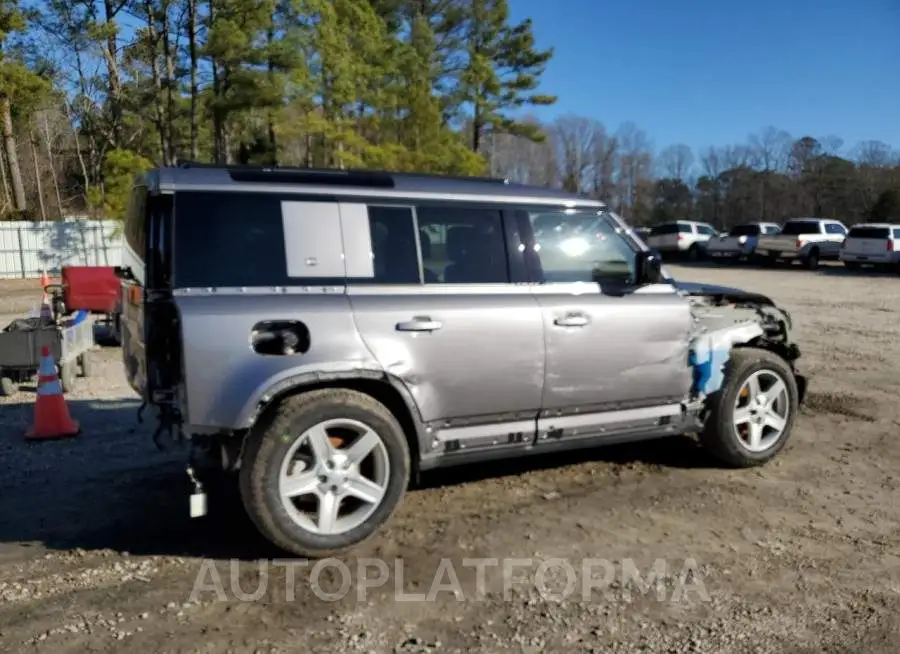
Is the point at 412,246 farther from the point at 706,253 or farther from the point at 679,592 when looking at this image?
the point at 706,253

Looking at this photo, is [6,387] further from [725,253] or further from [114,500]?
[725,253]

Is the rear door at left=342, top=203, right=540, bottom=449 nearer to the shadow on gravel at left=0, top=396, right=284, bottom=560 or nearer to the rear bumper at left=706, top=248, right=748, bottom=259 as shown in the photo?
the shadow on gravel at left=0, top=396, right=284, bottom=560

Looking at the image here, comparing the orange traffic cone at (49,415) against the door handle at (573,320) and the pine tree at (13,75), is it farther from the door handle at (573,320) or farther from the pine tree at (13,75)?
the pine tree at (13,75)

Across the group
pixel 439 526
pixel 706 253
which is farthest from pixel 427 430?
pixel 706 253

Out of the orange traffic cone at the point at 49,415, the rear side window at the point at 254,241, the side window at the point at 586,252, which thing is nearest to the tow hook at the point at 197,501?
the rear side window at the point at 254,241

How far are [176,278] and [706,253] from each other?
35.3 m

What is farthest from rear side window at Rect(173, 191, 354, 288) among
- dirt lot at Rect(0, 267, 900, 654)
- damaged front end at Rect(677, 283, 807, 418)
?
damaged front end at Rect(677, 283, 807, 418)

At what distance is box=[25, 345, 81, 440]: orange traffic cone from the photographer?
6.31 m

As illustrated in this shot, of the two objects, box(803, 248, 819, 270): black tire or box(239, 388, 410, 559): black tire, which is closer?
box(239, 388, 410, 559): black tire

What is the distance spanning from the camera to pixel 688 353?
5043 mm

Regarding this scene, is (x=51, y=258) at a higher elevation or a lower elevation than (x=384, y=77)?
lower

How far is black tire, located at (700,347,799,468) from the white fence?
26.5 meters

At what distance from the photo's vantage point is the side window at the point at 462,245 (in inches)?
173

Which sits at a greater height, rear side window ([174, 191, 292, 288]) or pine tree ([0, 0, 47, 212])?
pine tree ([0, 0, 47, 212])
